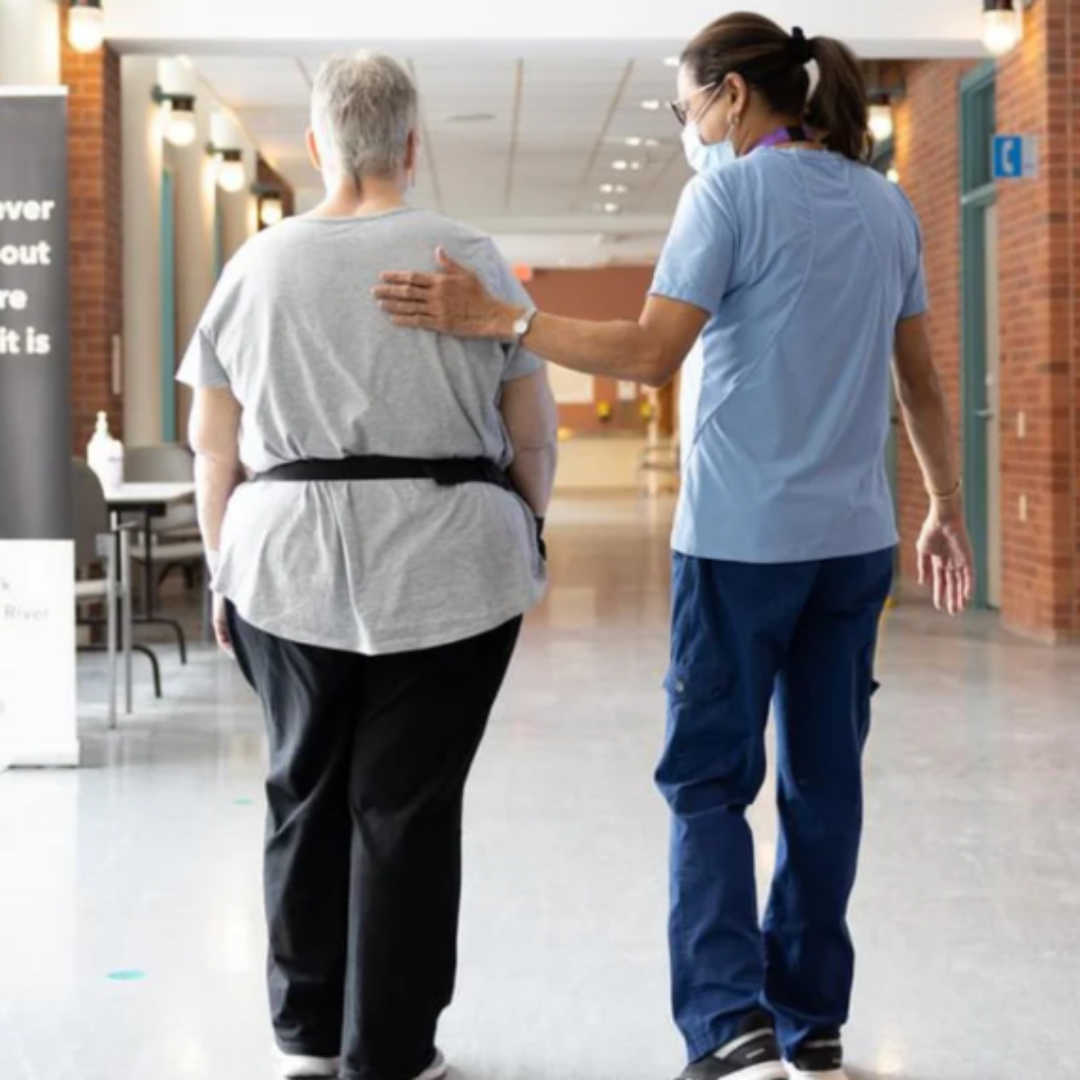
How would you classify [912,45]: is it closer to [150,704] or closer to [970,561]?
[150,704]

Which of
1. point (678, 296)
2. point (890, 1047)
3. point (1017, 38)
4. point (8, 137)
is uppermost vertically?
point (1017, 38)

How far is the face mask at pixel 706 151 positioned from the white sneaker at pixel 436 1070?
1362 millimetres

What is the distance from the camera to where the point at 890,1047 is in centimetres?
312

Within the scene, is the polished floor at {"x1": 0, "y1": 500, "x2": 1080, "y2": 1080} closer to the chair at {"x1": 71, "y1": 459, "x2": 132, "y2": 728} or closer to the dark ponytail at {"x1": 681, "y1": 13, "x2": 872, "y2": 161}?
the chair at {"x1": 71, "y1": 459, "x2": 132, "y2": 728}

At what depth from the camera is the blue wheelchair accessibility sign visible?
8.77 metres

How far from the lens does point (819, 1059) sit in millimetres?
2846

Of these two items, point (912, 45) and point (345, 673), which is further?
point (912, 45)

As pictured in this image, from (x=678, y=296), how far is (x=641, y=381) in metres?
0.12

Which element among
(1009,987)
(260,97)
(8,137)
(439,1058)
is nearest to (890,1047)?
(1009,987)

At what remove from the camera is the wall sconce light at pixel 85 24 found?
331 inches

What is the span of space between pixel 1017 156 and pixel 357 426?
677 cm

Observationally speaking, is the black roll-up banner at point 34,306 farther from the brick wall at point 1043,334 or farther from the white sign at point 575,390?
the white sign at point 575,390

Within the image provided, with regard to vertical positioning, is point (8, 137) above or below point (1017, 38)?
below

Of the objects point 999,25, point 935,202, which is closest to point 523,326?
point 999,25
